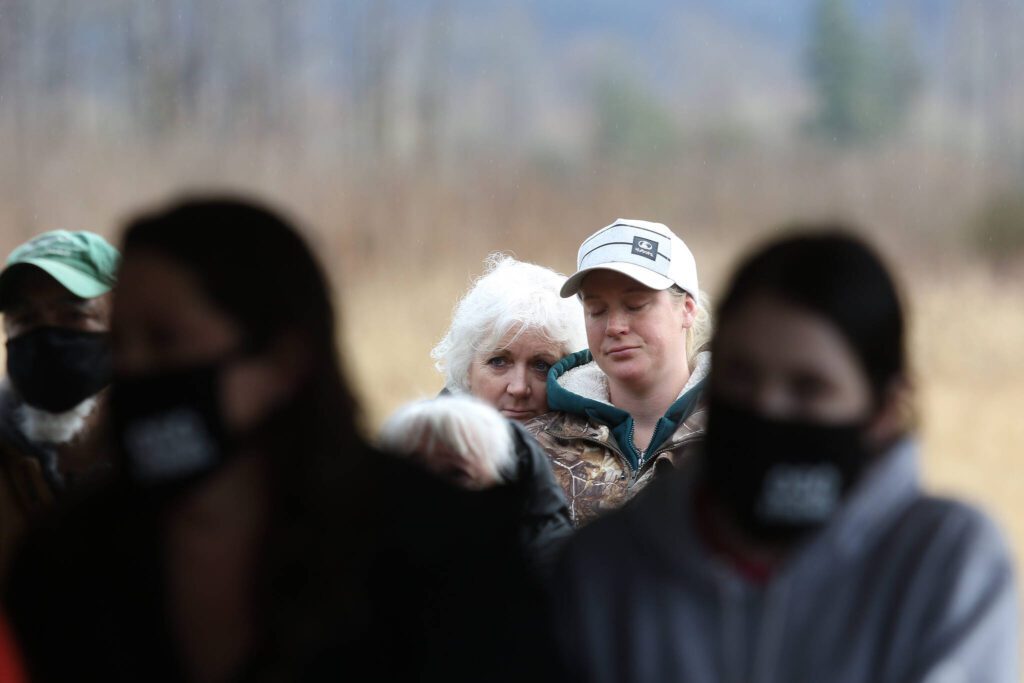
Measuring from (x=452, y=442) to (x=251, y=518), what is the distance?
89cm

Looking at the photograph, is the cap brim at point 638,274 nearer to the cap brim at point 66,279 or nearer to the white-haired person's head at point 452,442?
the white-haired person's head at point 452,442

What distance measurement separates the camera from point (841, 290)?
205cm

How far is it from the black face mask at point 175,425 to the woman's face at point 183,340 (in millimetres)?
17

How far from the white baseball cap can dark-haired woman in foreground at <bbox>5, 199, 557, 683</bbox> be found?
1679mm

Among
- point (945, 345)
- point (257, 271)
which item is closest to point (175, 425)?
point (257, 271)

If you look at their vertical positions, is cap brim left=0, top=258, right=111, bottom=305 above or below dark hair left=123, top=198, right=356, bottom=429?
below

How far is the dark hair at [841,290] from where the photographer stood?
6.70 ft

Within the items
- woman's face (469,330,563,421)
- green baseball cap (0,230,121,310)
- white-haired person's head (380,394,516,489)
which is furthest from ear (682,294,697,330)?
green baseball cap (0,230,121,310)

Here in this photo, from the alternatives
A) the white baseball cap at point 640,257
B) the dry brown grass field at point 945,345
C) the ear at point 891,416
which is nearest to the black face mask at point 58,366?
the white baseball cap at point 640,257

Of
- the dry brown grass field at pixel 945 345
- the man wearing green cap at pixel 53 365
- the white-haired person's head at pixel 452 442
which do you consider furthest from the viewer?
the dry brown grass field at pixel 945 345

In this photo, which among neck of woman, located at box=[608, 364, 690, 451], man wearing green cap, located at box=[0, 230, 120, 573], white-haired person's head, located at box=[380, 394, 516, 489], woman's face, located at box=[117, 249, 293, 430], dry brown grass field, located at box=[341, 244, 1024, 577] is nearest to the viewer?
woman's face, located at box=[117, 249, 293, 430]

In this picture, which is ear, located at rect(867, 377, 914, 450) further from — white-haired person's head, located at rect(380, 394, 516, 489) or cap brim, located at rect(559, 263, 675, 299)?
cap brim, located at rect(559, 263, 675, 299)

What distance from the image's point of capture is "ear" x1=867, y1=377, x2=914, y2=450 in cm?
205

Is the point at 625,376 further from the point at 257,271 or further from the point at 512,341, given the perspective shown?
the point at 257,271
